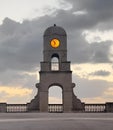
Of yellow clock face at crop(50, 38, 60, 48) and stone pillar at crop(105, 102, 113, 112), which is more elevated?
yellow clock face at crop(50, 38, 60, 48)

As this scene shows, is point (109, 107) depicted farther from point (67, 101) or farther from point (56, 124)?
point (56, 124)

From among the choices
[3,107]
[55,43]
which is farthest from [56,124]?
[3,107]

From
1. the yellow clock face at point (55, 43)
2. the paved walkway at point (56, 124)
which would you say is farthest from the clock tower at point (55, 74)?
the paved walkway at point (56, 124)

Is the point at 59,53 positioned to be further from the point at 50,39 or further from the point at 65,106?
the point at 65,106

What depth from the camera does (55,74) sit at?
49.8 metres

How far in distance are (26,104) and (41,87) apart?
3.03 m

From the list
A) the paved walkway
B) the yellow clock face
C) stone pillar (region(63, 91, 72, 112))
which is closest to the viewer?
the paved walkway

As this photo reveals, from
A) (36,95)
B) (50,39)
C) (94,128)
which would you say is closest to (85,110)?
(36,95)

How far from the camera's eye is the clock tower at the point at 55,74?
49188mm

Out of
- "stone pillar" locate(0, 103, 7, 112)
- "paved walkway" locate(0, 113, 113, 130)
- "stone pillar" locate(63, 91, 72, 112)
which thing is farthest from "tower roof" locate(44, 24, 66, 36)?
"paved walkway" locate(0, 113, 113, 130)

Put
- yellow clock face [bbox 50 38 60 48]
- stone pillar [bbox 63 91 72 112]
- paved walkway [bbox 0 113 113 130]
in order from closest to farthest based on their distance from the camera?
1. paved walkway [bbox 0 113 113 130]
2. stone pillar [bbox 63 91 72 112]
3. yellow clock face [bbox 50 38 60 48]

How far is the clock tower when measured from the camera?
49188 millimetres

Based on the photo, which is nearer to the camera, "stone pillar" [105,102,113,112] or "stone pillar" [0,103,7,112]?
"stone pillar" [105,102,113,112]

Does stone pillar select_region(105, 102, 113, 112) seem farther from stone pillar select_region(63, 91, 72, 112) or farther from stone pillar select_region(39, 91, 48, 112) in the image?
stone pillar select_region(39, 91, 48, 112)
